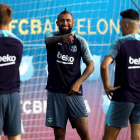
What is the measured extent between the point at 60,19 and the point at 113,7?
224cm

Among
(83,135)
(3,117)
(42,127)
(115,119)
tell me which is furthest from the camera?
(42,127)

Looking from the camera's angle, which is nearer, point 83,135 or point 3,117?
point 3,117

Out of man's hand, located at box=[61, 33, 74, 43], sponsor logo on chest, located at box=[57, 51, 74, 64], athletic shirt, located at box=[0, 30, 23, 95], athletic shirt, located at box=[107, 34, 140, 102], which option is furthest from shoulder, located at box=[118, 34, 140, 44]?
athletic shirt, located at box=[0, 30, 23, 95]

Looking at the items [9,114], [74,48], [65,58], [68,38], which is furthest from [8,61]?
[74,48]

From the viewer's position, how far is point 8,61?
4.16 m

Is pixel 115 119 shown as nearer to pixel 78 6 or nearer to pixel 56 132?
pixel 56 132

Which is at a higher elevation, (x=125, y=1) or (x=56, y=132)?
(x=125, y=1)

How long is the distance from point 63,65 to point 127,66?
73 centimetres

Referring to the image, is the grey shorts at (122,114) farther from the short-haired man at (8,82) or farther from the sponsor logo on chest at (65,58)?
the short-haired man at (8,82)

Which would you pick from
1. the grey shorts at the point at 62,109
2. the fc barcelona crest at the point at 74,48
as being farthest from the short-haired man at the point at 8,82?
the fc barcelona crest at the point at 74,48

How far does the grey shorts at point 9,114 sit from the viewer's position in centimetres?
416

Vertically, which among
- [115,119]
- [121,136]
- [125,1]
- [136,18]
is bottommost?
[121,136]

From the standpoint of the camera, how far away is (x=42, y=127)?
679cm

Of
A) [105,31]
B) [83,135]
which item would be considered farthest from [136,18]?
[105,31]
